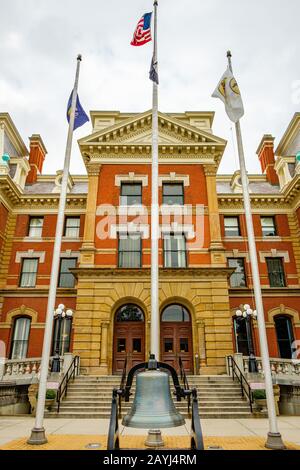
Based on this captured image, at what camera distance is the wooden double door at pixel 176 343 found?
19938mm

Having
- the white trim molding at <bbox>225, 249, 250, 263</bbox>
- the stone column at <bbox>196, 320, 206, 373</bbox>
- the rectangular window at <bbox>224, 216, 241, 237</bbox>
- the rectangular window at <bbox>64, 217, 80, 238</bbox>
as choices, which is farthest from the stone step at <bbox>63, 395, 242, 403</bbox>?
the rectangular window at <bbox>224, 216, 241, 237</bbox>

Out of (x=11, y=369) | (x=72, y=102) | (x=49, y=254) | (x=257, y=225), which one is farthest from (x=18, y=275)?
(x=257, y=225)

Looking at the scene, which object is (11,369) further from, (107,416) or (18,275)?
(18,275)

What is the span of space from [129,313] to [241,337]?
8857 mm

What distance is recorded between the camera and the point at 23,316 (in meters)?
24.5

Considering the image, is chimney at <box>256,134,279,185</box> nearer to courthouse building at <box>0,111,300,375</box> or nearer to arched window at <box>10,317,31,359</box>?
courthouse building at <box>0,111,300,375</box>

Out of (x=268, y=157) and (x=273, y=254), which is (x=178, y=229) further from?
(x=268, y=157)

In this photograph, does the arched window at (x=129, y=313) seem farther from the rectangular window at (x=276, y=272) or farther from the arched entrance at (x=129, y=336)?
the rectangular window at (x=276, y=272)

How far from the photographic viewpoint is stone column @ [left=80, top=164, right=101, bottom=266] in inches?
833

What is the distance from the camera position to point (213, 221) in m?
22.2

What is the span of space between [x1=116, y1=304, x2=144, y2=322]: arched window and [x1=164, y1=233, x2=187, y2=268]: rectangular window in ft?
10.6

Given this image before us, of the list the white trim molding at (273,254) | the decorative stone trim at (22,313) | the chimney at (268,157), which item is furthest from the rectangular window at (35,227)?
the chimney at (268,157)

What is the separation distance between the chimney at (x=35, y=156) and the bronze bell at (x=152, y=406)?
27848 mm

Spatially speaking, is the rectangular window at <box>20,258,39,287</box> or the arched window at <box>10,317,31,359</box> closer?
the arched window at <box>10,317,31,359</box>
